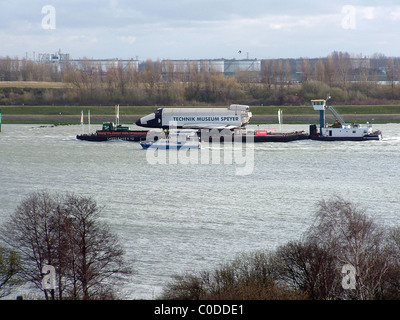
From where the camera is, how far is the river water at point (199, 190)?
16.0 m

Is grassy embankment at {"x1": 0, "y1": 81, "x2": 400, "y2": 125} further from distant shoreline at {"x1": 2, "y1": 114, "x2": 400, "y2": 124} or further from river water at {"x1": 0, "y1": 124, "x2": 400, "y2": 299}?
river water at {"x1": 0, "y1": 124, "x2": 400, "y2": 299}

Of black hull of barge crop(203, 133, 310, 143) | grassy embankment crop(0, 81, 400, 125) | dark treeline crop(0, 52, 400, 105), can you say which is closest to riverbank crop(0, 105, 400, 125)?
grassy embankment crop(0, 81, 400, 125)

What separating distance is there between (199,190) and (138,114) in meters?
39.9

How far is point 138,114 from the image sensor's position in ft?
206

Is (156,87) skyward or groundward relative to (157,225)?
skyward

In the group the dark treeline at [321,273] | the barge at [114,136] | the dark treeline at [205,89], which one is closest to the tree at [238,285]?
the dark treeline at [321,273]

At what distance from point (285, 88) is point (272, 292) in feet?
208

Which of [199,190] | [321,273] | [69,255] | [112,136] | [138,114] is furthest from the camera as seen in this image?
[138,114]

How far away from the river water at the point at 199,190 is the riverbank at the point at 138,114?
62.5 ft

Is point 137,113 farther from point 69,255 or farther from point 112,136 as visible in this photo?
point 69,255

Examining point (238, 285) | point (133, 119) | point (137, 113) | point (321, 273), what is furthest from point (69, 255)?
point (137, 113)

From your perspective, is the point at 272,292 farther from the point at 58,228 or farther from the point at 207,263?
the point at 58,228
